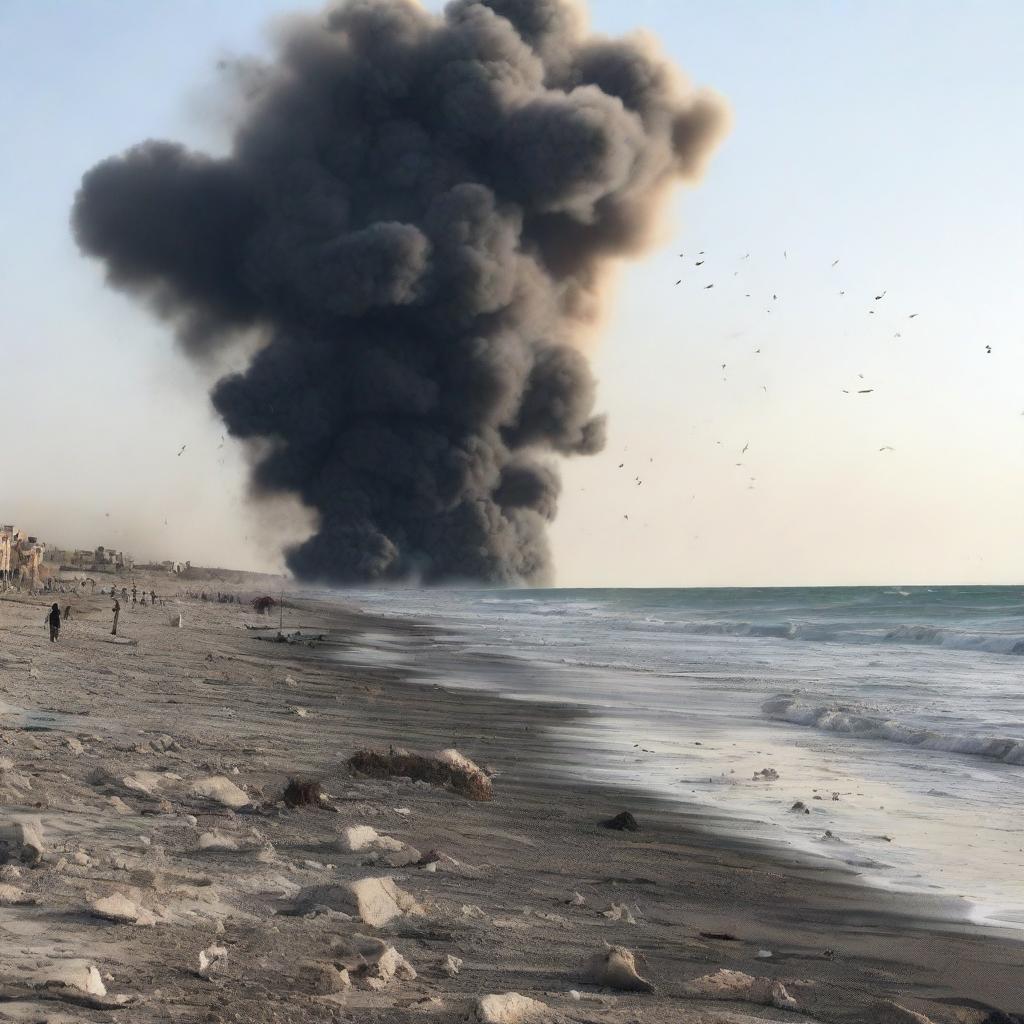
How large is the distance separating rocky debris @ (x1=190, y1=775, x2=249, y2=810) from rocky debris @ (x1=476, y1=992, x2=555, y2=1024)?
3137mm

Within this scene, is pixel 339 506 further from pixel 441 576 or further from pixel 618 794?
pixel 618 794

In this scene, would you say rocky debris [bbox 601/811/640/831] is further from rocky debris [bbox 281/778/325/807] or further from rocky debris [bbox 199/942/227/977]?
rocky debris [bbox 199/942/227/977]

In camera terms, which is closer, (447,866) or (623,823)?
(447,866)

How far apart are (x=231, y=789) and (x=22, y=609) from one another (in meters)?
21.5

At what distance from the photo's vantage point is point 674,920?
5.22 m

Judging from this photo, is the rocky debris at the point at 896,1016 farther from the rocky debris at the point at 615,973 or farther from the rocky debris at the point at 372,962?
the rocky debris at the point at 372,962

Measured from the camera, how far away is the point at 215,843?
5320 mm

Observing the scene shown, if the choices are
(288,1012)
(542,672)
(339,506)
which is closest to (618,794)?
(288,1012)

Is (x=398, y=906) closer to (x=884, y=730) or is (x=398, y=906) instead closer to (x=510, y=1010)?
(x=510, y=1010)

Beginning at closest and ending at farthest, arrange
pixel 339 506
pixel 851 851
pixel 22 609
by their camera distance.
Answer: pixel 851 851
pixel 22 609
pixel 339 506

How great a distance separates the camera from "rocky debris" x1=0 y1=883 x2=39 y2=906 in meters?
4.00

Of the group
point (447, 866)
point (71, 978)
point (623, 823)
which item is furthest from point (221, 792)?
point (71, 978)

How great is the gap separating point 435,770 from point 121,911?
406 centimetres

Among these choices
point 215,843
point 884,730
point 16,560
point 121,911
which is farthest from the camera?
point 16,560
